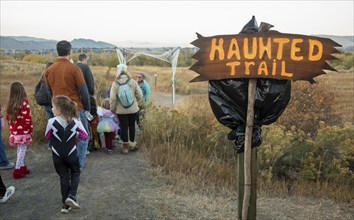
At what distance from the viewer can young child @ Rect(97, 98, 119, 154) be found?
6.98 meters

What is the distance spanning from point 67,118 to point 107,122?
273 centimetres

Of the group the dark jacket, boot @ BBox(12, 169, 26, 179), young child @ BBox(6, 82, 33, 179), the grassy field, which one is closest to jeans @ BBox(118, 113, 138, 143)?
the grassy field

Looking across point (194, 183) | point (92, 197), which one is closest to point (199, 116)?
point (194, 183)

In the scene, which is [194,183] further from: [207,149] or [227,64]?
[227,64]

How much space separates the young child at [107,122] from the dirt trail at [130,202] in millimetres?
1008

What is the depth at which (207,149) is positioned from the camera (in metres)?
7.45

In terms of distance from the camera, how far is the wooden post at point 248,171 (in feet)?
10.0

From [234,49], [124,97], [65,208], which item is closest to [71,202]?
[65,208]

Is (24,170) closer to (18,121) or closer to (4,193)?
(18,121)

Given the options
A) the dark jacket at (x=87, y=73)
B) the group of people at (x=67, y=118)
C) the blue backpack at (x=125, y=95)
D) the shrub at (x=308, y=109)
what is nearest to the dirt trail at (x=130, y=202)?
the group of people at (x=67, y=118)

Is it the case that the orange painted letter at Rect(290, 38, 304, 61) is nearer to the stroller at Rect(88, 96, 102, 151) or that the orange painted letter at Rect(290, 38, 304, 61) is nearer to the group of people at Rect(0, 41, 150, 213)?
the group of people at Rect(0, 41, 150, 213)

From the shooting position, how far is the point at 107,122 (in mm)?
7043

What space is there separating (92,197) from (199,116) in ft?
14.2

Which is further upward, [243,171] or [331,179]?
[243,171]
